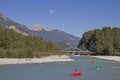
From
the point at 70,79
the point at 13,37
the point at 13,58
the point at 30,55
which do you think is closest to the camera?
the point at 70,79

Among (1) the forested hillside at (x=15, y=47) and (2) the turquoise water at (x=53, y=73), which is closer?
(2) the turquoise water at (x=53, y=73)

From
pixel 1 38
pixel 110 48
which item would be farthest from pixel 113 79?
pixel 110 48

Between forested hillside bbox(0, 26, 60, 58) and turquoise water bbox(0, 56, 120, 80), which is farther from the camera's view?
forested hillside bbox(0, 26, 60, 58)

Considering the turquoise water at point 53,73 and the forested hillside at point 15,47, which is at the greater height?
the forested hillside at point 15,47

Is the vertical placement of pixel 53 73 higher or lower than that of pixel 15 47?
lower

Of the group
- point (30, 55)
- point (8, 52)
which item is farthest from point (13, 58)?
point (30, 55)

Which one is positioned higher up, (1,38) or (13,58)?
(1,38)

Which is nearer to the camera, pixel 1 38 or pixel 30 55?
pixel 30 55

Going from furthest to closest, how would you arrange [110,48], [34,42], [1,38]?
[110,48] < [34,42] < [1,38]

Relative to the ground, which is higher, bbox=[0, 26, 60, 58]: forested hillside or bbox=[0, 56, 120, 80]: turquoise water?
bbox=[0, 26, 60, 58]: forested hillside

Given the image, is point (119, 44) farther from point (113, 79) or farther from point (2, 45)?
point (113, 79)

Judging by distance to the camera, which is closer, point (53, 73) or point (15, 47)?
point (53, 73)

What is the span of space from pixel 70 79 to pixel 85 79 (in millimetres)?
2338

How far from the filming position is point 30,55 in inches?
5133
